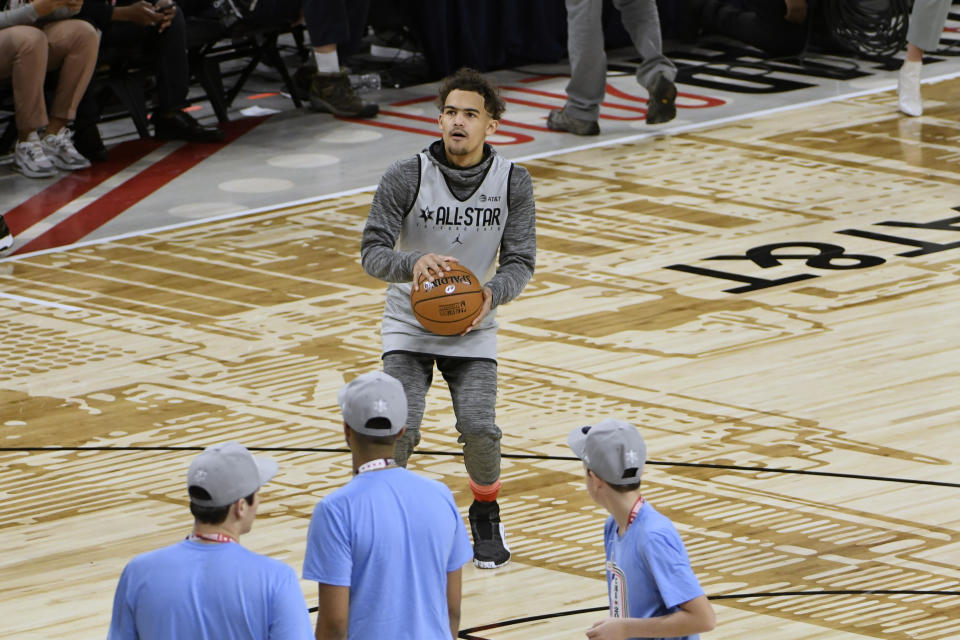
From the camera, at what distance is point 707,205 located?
8.98m

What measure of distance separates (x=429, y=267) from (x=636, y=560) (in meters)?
1.52

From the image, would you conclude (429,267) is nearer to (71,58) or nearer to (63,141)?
(71,58)

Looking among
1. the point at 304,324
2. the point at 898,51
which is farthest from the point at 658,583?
the point at 898,51

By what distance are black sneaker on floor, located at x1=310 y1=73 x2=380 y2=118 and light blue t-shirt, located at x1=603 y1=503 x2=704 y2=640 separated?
7831 mm

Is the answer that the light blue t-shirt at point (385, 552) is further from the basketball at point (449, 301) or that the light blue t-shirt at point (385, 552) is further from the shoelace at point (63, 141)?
the shoelace at point (63, 141)

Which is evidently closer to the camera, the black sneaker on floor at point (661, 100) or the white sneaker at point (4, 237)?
the white sneaker at point (4, 237)

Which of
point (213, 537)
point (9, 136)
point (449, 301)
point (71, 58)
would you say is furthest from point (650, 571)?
point (9, 136)

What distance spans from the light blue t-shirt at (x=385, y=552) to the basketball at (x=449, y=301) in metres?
1.34

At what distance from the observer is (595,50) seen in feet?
33.6

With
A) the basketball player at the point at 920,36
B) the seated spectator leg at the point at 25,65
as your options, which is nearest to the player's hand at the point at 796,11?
the basketball player at the point at 920,36

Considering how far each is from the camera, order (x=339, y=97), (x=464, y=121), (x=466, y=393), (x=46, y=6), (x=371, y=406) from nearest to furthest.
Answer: (x=371, y=406)
(x=464, y=121)
(x=466, y=393)
(x=46, y=6)
(x=339, y=97)

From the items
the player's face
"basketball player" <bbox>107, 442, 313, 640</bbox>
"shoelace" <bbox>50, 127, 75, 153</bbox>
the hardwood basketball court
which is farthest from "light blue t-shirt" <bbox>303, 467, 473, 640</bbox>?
"shoelace" <bbox>50, 127, 75, 153</bbox>

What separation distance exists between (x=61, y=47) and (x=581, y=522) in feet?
17.3

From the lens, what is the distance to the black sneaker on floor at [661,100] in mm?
10406
